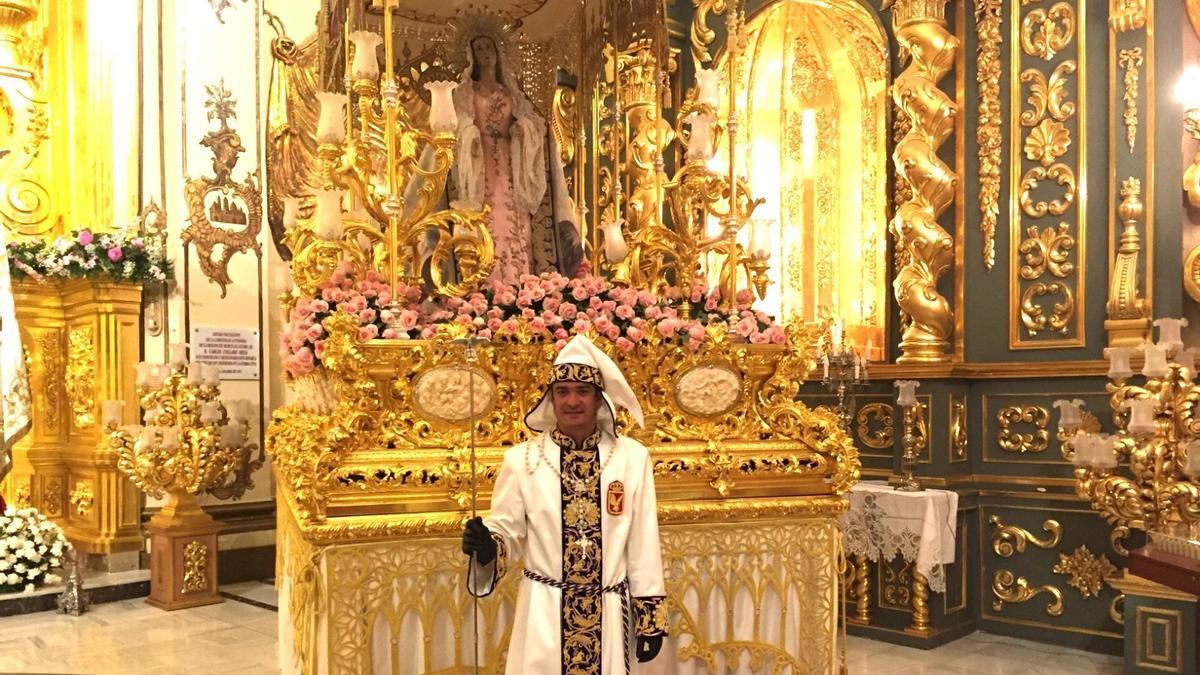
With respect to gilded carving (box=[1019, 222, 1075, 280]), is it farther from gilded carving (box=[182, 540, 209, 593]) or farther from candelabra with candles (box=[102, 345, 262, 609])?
gilded carving (box=[182, 540, 209, 593])

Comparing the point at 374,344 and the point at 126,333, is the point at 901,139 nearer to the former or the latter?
the point at 374,344

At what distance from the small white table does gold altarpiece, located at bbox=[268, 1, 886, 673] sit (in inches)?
82.9

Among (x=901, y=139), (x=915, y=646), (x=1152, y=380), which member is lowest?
(x=915, y=646)

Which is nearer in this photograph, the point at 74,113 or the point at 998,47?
the point at 998,47

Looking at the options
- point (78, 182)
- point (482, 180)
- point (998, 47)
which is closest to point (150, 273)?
point (78, 182)

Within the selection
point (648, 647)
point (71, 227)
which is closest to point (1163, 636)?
point (648, 647)

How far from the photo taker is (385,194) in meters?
5.09

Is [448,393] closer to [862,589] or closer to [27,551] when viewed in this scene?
[862,589]

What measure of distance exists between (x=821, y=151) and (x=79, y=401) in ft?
25.3

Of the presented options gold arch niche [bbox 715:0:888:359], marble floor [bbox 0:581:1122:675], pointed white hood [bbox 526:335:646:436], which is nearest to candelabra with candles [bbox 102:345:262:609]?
marble floor [bbox 0:581:1122:675]

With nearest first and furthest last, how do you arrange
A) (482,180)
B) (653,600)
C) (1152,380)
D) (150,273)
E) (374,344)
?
1. (653,600)
2. (374,344)
3. (482,180)
4. (1152,380)
5. (150,273)

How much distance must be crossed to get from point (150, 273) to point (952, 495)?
25.1ft

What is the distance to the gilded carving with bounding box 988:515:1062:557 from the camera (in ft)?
24.8

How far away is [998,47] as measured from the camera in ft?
26.3
